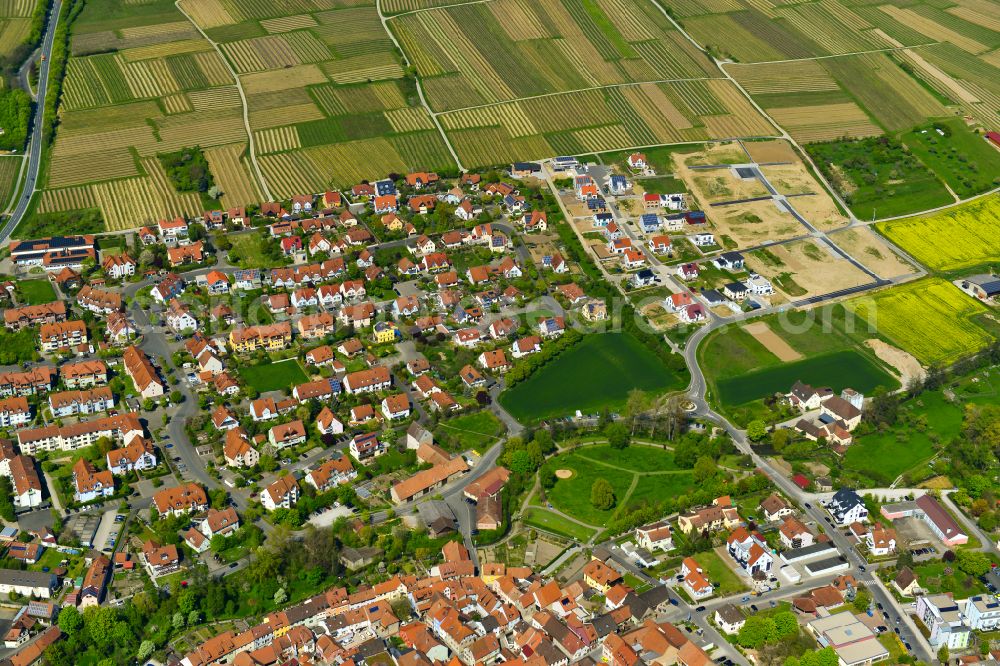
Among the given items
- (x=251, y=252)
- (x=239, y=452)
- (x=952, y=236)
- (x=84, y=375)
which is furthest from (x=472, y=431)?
(x=952, y=236)

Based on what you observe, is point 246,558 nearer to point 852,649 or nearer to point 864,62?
point 852,649

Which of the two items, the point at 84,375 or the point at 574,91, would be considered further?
the point at 574,91

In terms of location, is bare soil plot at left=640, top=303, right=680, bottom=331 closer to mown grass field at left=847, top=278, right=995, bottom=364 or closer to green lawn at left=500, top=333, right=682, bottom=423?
green lawn at left=500, top=333, right=682, bottom=423

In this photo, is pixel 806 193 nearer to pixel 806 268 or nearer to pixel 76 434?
pixel 806 268

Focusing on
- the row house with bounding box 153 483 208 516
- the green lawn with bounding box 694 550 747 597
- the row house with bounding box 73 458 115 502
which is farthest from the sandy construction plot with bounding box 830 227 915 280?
the row house with bounding box 73 458 115 502

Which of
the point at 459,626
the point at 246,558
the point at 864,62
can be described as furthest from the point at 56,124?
the point at 864,62

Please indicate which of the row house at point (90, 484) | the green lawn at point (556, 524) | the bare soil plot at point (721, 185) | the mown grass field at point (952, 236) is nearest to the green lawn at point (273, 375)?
the row house at point (90, 484)
